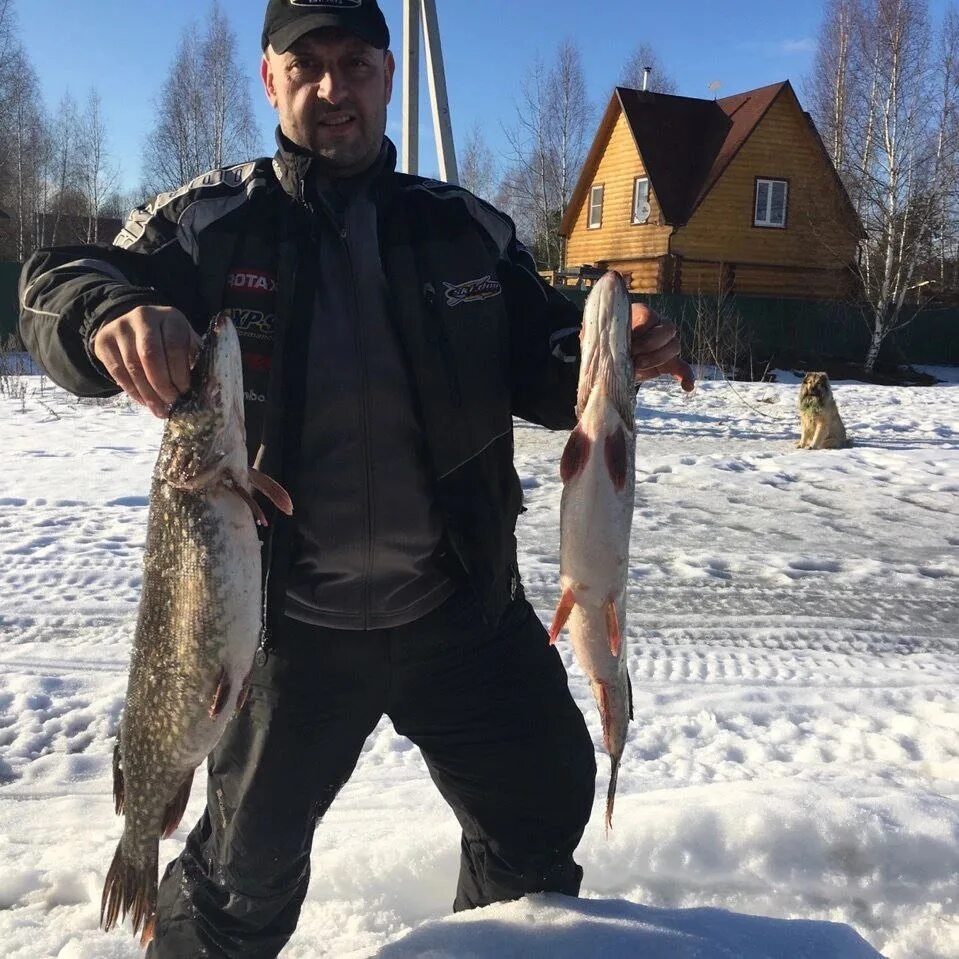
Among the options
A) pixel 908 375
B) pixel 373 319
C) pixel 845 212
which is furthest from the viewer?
pixel 845 212

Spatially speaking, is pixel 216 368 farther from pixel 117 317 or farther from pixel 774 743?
pixel 774 743

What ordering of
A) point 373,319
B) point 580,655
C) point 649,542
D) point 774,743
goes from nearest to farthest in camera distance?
1. point 580,655
2. point 373,319
3. point 774,743
4. point 649,542

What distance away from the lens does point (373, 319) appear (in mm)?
2322

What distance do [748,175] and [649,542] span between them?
75.6ft

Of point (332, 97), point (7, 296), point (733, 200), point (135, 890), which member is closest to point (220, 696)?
point (135, 890)

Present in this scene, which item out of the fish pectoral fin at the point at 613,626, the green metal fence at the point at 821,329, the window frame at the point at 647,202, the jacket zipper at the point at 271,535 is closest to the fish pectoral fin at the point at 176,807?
the jacket zipper at the point at 271,535

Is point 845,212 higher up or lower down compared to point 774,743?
higher up

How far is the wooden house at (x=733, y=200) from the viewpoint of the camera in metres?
26.2

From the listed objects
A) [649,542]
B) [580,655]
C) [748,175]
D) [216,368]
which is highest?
[748,175]

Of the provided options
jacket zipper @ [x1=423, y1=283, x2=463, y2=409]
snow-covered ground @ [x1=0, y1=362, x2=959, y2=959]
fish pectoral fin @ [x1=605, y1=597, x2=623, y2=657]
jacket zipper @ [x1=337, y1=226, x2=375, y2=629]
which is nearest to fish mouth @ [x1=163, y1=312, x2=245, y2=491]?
jacket zipper @ [x1=337, y1=226, x2=375, y2=629]

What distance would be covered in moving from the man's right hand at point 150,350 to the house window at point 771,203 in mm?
27884

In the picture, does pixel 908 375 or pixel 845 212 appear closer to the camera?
pixel 908 375

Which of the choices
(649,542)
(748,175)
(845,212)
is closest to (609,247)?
(748,175)

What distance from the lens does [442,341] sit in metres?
2.35
